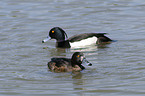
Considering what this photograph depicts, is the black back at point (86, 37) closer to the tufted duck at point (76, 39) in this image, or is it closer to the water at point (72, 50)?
the tufted duck at point (76, 39)

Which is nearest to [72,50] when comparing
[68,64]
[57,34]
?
[57,34]

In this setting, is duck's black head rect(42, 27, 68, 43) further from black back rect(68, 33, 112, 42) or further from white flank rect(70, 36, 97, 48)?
white flank rect(70, 36, 97, 48)

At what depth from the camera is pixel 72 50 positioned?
14.8 m

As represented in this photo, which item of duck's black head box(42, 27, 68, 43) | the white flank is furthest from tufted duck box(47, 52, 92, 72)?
duck's black head box(42, 27, 68, 43)

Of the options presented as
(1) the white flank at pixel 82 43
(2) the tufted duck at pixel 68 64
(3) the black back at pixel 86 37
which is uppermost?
(3) the black back at pixel 86 37

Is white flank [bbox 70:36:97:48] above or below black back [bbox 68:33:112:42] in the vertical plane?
below

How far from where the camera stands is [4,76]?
11.0 metres

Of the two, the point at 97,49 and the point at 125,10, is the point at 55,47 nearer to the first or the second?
the point at 97,49

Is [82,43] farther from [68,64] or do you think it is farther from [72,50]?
[68,64]

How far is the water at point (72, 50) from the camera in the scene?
9.88 metres

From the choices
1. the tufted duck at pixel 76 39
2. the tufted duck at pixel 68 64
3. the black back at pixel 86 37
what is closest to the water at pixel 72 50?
the tufted duck at pixel 68 64

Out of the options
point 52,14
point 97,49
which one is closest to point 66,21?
point 52,14

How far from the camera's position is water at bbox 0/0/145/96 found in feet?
32.4

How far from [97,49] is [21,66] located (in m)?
3.56
